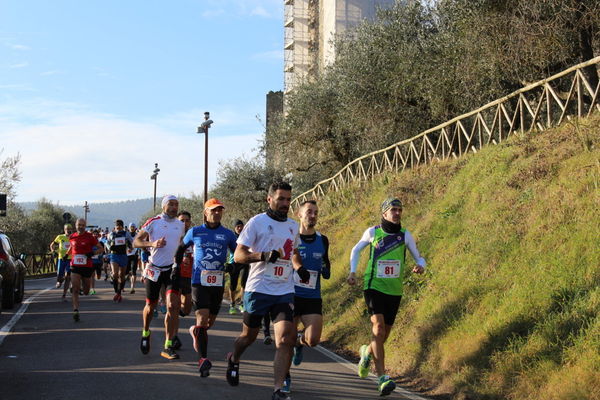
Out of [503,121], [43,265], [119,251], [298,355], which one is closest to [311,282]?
[298,355]

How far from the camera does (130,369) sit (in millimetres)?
8750

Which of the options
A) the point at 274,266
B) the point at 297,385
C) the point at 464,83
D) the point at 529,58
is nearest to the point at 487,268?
the point at 297,385

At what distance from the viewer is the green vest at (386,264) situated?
8352mm

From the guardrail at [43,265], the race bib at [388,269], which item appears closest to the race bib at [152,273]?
the race bib at [388,269]

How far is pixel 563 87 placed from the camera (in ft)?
61.7

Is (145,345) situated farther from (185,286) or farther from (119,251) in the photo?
(119,251)

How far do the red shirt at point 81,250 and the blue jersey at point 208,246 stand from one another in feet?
20.1

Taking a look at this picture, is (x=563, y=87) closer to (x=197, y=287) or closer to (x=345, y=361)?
(x=345, y=361)

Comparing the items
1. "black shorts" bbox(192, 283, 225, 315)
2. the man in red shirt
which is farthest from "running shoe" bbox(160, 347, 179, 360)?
the man in red shirt

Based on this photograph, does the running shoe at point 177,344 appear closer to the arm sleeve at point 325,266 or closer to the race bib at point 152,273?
the race bib at point 152,273

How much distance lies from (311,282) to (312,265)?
289mm

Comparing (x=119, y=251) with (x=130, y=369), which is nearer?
(x=130, y=369)

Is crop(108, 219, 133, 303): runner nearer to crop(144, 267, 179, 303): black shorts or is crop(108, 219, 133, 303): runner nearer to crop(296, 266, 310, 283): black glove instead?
crop(144, 267, 179, 303): black shorts

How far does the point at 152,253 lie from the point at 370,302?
340cm
